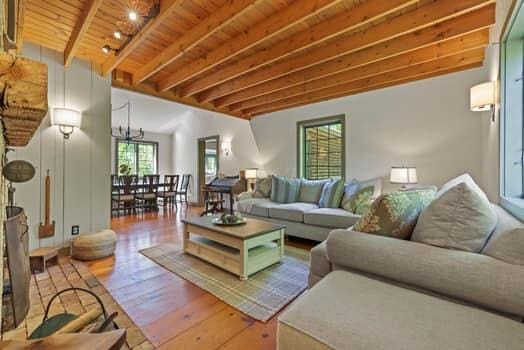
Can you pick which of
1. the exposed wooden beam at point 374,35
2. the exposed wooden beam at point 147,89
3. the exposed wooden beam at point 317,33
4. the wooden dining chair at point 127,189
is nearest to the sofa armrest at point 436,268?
the exposed wooden beam at point 317,33

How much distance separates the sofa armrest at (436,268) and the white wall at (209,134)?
450 cm

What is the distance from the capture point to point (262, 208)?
399 cm

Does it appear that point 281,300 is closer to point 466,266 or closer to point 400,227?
point 400,227

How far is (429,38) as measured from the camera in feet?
8.56

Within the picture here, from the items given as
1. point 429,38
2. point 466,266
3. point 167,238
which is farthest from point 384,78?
point 167,238

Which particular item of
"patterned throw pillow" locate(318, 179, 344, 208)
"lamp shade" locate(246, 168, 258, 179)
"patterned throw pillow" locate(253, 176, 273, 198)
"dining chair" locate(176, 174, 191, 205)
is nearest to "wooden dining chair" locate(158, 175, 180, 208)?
"dining chair" locate(176, 174, 191, 205)

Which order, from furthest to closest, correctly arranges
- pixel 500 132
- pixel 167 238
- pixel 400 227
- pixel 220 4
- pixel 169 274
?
pixel 167 238, pixel 169 274, pixel 220 4, pixel 500 132, pixel 400 227

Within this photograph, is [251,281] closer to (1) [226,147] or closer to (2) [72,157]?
(2) [72,157]

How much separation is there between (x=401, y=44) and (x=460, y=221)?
8.02ft

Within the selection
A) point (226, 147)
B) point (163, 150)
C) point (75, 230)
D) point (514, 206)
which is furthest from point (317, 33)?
point (163, 150)

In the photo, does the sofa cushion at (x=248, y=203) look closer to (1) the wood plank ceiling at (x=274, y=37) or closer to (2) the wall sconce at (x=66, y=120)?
(1) the wood plank ceiling at (x=274, y=37)

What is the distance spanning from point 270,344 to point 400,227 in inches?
42.4

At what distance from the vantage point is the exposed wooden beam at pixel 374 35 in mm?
2146

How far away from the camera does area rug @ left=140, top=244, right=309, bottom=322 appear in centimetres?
190
